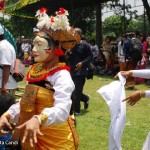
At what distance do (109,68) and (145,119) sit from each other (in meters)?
8.26

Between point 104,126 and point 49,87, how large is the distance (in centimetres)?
362

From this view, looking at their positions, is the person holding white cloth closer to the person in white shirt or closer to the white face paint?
the white face paint

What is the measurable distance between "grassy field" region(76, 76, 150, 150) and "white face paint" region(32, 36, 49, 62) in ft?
8.08

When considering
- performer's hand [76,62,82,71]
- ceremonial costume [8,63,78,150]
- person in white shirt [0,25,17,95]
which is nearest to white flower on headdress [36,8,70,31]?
ceremonial costume [8,63,78,150]

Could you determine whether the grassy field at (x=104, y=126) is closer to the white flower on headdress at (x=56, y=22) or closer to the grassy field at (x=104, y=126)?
the grassy field at (x=104, y=126)

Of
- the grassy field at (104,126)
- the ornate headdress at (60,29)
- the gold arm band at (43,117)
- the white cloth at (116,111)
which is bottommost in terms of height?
the grassy field at (104,126)

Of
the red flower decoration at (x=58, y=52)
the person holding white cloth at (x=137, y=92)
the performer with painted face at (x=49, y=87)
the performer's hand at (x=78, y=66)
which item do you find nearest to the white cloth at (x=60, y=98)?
the performer with painted face at (x=49, y=87)

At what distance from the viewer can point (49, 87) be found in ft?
9.72

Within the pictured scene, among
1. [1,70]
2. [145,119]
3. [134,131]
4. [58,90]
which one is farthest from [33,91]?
[145,119]

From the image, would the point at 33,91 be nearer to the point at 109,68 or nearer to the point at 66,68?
the point at 66,68

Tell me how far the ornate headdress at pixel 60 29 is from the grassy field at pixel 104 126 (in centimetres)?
246

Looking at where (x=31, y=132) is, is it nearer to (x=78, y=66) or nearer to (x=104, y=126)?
(x=104, y=126)

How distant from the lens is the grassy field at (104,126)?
545cm

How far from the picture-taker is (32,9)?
1797 cm
